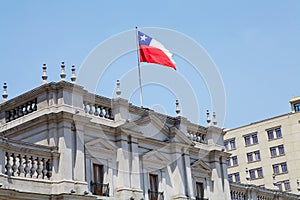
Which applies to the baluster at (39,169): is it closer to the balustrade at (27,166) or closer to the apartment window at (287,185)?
the balustrade at (27,166)

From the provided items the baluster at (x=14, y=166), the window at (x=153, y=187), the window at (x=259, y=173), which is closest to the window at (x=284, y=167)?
the window at (x=259, y=173)

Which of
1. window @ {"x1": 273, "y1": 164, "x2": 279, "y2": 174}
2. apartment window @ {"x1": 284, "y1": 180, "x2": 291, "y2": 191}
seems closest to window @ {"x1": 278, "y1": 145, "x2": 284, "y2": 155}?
window @ {"x1": 273, "y1": 164, "x2": 279, "y2": 174}

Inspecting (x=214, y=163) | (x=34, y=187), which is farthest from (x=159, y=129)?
(x=34, y=187)

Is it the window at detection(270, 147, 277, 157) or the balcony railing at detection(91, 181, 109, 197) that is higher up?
the window at detection(270, 147, 277, 157)

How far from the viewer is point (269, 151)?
79.6m

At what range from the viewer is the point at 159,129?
31.2 meters

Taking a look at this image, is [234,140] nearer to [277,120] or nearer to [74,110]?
[277,120]

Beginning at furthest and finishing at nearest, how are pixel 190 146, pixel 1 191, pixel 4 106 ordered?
pixel 190 146 → pixel 4 106 → pixel 1 191

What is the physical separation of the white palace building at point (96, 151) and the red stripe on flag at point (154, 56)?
274 centimetres

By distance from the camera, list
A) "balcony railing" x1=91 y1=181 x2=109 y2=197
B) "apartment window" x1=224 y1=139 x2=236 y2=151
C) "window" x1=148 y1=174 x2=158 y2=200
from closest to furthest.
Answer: "balcony railing" x1=91 y1=181 x2=109 y2=197, "window" x1=148 y1=174 x2=158 y2=200, "apartment window" x1=224 y1=139 x2=236 y2=151

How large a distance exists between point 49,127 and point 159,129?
24.9ft

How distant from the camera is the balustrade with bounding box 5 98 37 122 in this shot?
26.8m

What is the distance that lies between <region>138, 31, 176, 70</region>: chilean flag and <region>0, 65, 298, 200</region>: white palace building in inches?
112

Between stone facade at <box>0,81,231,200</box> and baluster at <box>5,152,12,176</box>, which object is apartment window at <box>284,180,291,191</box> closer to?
stone facade at <box>0,81,231,200</box>
